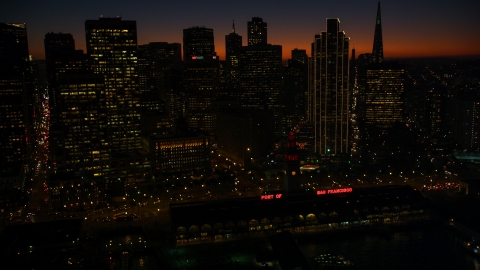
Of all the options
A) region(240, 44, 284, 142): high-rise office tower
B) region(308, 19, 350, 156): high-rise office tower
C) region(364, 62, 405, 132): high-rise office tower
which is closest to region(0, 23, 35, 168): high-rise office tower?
region(308, 19, 350, 156): high-rise office tower

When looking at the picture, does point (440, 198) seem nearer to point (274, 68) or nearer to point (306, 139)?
point (306, 139)

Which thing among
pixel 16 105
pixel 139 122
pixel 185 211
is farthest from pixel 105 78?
pixel 185 211

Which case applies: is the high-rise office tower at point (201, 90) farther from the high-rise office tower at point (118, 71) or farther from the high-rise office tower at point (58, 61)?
the high-rise office tower at point (118, 71)

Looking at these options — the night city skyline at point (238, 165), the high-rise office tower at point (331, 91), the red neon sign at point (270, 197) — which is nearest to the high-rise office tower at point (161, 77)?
the night city skyline at point (238, 165)

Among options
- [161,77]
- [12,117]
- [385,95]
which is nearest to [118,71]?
[12,117]

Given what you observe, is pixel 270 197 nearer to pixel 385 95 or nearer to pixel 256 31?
pixel 385 95
